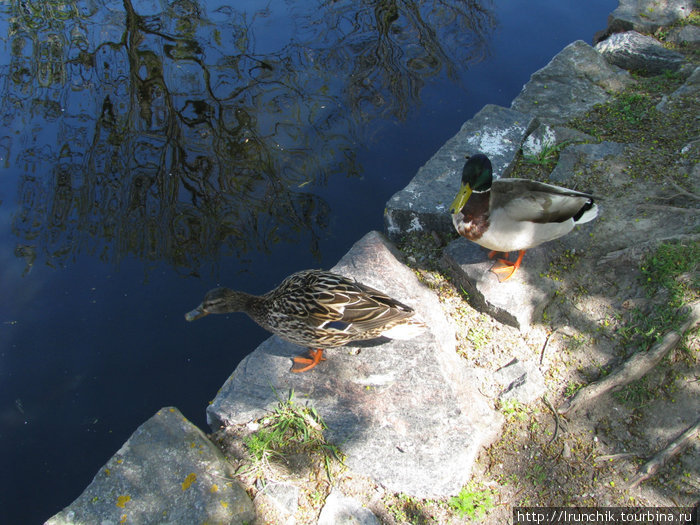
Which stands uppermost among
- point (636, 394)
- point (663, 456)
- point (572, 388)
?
point (572, 388)

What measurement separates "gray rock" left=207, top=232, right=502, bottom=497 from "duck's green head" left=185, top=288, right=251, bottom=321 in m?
0.31

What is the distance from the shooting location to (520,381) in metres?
Result: 3.37

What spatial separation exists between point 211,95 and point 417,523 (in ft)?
15.6

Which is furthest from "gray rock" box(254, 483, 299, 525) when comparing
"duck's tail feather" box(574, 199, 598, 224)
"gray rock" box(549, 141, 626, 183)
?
"gray rock" box(549, 141, 626, 183)

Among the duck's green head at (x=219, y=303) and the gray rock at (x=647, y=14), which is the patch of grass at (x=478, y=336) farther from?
the gray rock at (x=647, y=14)

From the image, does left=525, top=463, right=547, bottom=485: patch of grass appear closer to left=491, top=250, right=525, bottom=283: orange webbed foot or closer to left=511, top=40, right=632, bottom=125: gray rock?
left=491, top=250, right=525, bottom=283: orange webbed foot

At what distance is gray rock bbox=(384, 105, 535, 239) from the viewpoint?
428 centimetres

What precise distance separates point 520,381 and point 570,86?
363 cm

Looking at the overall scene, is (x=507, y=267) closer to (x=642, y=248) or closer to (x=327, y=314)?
(x=642, y=248)

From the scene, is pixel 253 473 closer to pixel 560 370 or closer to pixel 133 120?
pixel 560 370

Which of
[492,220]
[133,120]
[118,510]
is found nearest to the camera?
[118,510]

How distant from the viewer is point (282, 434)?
301 centimetres

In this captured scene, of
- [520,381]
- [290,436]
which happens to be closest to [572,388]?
[520,381]

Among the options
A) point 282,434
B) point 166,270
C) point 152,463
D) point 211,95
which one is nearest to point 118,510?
point 152,463
